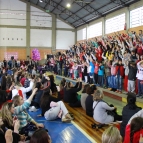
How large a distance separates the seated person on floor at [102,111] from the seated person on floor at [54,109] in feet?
3.07

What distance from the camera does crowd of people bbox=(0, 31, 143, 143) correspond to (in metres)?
2.88

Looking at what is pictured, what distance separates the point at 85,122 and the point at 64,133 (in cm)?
95

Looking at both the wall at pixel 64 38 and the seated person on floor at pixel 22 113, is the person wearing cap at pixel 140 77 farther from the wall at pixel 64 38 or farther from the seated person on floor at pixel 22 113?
the wall at pixel 64 38

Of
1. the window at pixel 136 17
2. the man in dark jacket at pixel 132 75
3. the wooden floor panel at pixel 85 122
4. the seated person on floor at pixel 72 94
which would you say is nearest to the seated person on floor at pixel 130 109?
the wooden floor panel at pixel 85 122

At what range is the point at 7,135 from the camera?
2311 mm

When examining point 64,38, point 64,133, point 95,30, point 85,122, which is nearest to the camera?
point 64,133

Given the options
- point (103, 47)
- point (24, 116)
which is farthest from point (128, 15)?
point (24, 116)

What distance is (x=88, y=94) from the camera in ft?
18.9

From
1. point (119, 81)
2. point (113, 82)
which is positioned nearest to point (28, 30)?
point (113, 82)

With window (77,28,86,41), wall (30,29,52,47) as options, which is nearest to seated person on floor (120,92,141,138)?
window (77,28,86,41)

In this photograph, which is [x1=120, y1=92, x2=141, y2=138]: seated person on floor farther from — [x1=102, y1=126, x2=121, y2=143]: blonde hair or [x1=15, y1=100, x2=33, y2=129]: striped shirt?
[x1=15, y1=100, x2=33, y2=129]: striped shirt

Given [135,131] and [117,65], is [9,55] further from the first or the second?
[135,131]

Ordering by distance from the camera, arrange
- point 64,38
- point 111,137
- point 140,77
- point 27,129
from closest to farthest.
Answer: point 111,137
point 27,129
point 140,77
point 64,38

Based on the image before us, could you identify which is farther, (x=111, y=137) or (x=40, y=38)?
(x=40, y=38)
